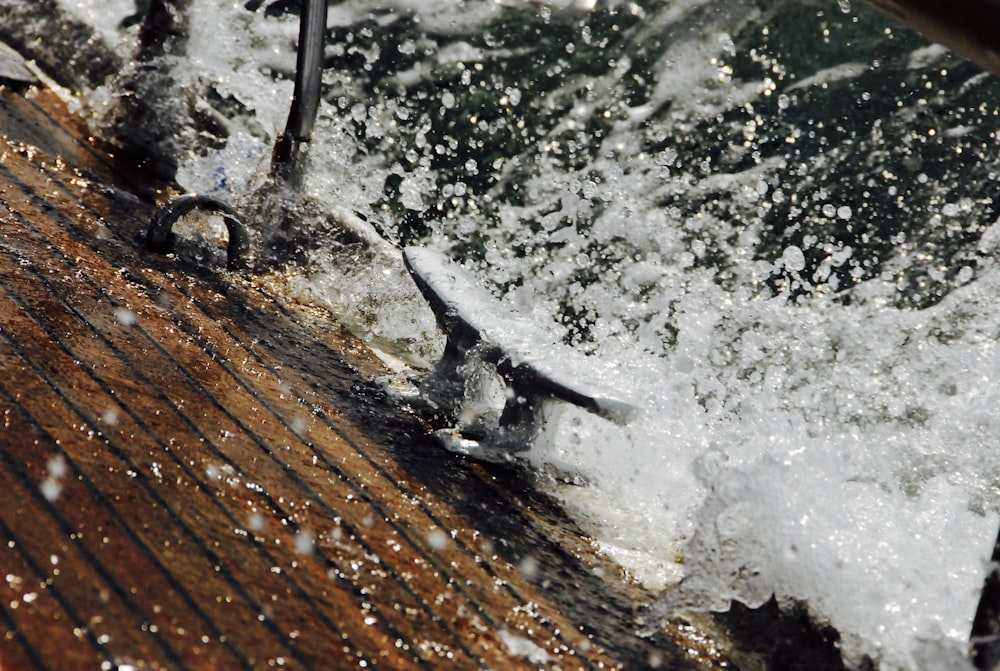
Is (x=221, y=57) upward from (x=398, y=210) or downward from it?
upward

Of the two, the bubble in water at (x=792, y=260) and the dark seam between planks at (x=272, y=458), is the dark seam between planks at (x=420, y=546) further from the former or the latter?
the bubble in water at (x=792, y=260)

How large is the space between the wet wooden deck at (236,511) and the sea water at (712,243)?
213 millimetres

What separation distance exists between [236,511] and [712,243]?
3.85m

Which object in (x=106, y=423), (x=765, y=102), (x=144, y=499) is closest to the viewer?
(x=144, y=499)

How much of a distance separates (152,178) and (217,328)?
3.58ft

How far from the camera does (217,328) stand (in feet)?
7.74

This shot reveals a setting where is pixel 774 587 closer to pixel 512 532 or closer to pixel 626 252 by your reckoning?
pixel 512 532

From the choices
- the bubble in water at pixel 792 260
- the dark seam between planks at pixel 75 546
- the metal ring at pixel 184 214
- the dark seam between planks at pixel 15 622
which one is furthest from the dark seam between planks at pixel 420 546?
the bubble in water at pixel 792 260

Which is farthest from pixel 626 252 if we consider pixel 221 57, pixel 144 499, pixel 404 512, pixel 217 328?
pixel 144 499

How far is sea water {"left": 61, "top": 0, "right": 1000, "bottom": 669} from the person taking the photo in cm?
187

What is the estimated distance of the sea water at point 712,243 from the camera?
1866 mm

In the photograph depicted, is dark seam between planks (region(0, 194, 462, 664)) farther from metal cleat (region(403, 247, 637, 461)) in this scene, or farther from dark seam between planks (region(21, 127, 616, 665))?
metal cleat (region(403, 247, 637, 461))

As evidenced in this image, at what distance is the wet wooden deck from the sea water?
0.70 ft

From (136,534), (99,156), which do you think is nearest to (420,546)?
(136,534)
